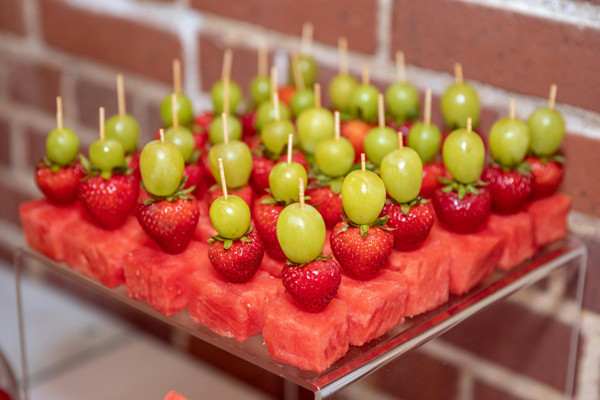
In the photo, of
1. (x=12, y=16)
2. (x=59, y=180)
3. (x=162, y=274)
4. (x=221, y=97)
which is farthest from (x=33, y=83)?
(x=162, y=274)

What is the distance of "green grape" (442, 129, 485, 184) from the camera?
3.14ft

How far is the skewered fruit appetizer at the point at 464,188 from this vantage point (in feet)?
3.14

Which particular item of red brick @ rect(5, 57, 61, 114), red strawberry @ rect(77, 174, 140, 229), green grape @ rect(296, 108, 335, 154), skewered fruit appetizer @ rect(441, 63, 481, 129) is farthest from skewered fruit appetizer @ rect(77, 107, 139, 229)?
red brick @ rect(5, 57, 61, 114)

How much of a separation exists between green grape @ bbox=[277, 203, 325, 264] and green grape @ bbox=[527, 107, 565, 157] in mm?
393

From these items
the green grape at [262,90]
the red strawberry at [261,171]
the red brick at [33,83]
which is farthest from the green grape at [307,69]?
the red brick at [33,83]

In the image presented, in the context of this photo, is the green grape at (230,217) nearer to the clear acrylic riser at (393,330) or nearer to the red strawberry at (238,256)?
the red strawberry at (238,256)

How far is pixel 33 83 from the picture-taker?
194 cm

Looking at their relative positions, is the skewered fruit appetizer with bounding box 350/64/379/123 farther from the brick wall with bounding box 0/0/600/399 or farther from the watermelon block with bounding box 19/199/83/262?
the watermelon block with bounding box 19/199/83/262

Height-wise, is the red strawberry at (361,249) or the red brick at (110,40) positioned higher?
the red brick at (110,40)

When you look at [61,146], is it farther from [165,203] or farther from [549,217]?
[549,217]

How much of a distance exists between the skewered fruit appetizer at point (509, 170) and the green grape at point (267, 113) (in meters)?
0.33

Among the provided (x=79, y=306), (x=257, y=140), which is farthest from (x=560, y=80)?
A: (x=79, y=306)

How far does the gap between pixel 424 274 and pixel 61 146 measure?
1.71 ft

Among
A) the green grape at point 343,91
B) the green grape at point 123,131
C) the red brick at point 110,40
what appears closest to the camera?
the green grape at point 123,131
